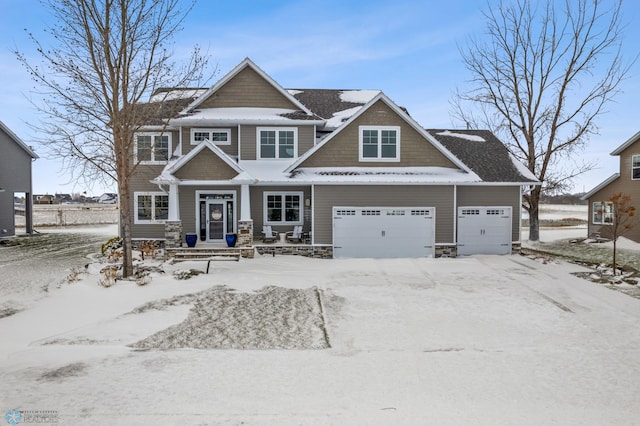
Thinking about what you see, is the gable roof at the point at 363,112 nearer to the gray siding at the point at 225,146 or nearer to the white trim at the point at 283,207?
the white trim at the point at 283,207

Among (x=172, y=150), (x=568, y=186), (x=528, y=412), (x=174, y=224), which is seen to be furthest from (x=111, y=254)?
(x=568, y=186)

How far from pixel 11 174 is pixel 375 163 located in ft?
80.6

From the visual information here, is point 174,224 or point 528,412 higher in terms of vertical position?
point 174,224

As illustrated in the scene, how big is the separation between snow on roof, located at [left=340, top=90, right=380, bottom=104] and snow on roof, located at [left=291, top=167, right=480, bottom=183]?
22.1ft

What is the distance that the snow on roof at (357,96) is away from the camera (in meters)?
23.2

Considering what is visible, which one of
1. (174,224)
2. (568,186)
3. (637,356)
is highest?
(568,186)

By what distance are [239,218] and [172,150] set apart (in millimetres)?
5113

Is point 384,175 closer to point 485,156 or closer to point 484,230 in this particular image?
point 484,230

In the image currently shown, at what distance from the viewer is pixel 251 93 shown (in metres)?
19.5

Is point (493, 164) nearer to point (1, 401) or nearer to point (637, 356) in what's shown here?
point (637, 356)

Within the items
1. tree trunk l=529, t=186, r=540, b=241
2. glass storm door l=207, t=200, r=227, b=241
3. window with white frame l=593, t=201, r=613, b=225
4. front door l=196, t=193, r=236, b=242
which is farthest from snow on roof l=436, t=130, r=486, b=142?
glass storm door l=207, t=200, r=227, b=241

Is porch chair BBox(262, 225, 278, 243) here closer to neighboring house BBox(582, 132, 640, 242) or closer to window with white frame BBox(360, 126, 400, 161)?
window with white frame BBox(360, 126, 400, 161)

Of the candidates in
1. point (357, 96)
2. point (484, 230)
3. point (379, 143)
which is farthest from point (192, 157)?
point (484, 230)

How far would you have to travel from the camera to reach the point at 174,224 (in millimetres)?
16922
